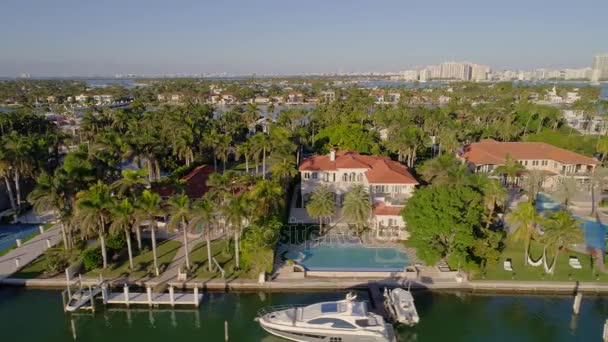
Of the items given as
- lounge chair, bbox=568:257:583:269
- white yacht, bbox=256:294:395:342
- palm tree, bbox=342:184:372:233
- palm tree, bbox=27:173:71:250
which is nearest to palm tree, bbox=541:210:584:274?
lounge chair, bbox=568:257:583:269

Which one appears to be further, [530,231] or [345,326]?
[530,231]

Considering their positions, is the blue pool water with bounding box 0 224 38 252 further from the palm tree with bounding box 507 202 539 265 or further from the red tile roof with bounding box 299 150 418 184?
the palm tree with bounding box 507 202 539 265

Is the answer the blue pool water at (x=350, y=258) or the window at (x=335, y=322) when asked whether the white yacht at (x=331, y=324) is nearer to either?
the window at (x=335, y=322)

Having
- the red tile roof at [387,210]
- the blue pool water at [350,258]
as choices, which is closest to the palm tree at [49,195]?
the blue pool water at [350,258]

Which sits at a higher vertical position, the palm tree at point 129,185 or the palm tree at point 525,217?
the palm tree at point 129,185

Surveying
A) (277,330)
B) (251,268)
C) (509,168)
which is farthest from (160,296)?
(509,168)

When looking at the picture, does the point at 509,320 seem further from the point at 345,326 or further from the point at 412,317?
the point at 345,326
